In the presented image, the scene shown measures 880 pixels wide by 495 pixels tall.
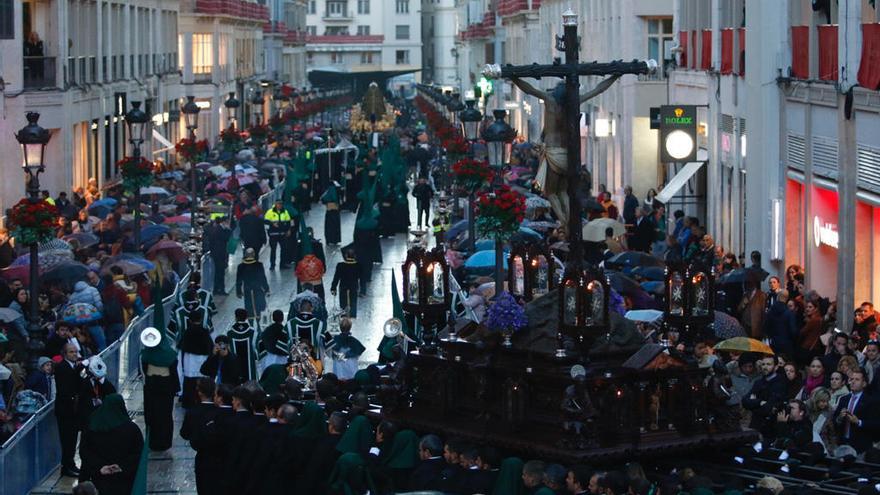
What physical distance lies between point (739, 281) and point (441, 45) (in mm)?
141083

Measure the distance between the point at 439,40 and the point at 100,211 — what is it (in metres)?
129

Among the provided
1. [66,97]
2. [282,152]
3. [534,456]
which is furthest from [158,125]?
[534,456]

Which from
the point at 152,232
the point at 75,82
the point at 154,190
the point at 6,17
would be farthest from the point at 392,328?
the point at 75,82

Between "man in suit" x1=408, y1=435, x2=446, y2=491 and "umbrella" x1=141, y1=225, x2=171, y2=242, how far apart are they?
64.2 ft

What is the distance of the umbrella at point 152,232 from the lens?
3469cm

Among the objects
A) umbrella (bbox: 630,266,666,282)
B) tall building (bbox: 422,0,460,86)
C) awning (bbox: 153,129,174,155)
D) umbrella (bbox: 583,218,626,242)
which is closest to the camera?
umbrella (bbox: 630,266,666,282)

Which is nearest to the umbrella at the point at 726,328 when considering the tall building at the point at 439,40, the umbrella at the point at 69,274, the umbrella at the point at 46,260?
the umbrella at the point at 69,274

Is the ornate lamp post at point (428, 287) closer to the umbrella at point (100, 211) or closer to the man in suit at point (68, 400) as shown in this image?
the man in suit at point (68, 400)

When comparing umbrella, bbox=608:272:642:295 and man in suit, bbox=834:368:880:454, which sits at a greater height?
umbrella, bbox=608:272:642:295

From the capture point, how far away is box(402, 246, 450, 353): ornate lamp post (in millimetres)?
18391

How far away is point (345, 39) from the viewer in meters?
169

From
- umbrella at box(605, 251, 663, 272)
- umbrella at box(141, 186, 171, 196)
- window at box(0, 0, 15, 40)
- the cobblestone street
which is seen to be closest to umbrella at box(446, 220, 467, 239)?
the cobblestone street

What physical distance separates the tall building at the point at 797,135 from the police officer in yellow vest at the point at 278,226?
8.19 metres

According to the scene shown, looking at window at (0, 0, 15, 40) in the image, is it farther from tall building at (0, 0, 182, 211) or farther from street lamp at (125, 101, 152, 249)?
street lamp at (125, 101, 152, 249)
